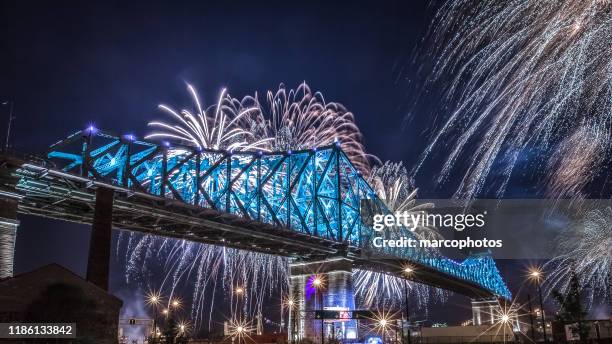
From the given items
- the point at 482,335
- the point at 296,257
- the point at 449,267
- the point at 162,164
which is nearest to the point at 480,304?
the point at 449,267

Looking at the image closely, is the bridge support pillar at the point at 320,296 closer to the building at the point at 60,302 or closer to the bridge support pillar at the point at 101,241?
the bridge support pillar at the point at 101,241

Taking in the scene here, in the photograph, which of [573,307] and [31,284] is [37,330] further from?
[573,307]

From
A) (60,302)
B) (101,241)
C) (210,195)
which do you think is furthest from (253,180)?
(60,302)

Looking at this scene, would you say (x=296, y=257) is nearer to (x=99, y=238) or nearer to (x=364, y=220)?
(x=364, y=220)

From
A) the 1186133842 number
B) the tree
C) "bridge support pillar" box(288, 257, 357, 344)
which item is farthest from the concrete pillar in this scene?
the tree

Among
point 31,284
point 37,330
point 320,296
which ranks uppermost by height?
point 320,296

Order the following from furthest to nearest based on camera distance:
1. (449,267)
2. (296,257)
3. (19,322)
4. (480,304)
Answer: (480,304) → (449,267) → (296,257) → (19,322)

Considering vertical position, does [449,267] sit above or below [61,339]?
above
